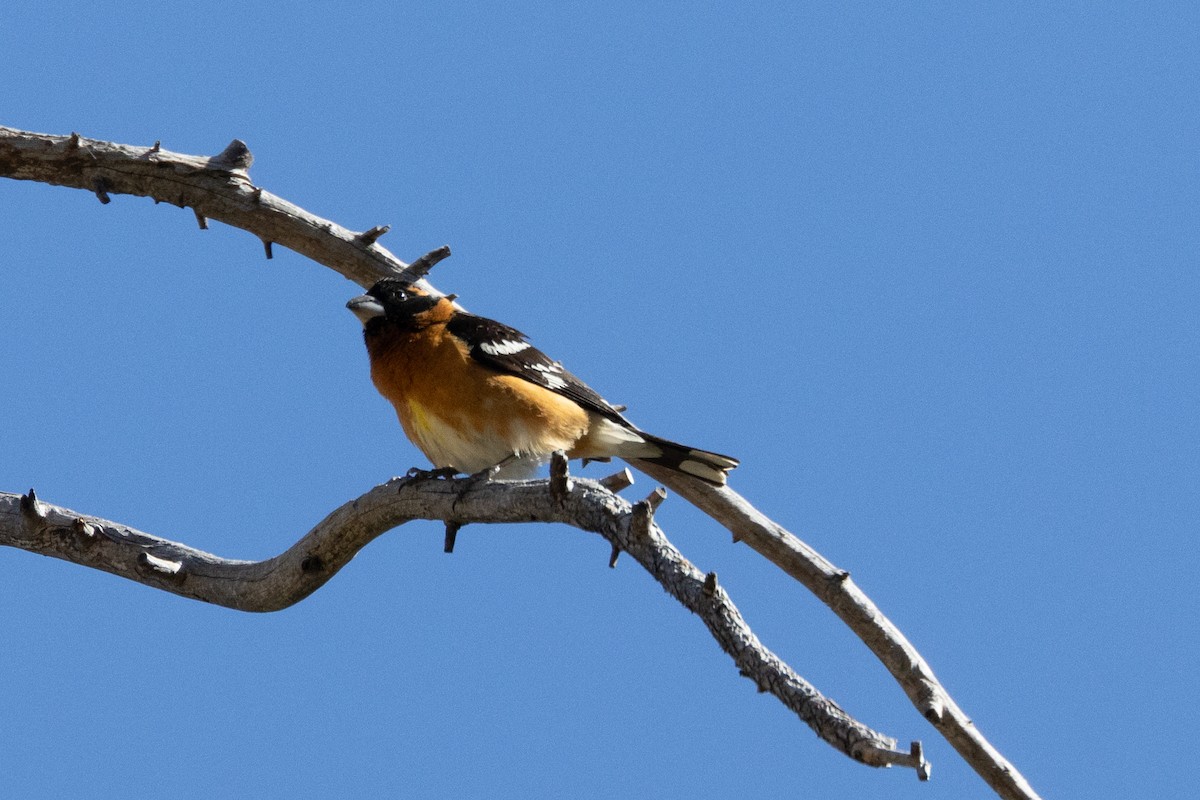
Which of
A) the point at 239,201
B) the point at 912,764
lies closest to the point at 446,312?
the point at 239,201

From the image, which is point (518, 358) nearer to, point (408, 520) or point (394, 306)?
point (394, 306)

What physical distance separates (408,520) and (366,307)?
6.14 ft

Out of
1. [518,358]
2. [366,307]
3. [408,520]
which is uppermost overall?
[366,307]

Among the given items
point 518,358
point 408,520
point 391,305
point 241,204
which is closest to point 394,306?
point 391,305

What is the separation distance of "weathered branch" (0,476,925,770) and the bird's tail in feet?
7.24

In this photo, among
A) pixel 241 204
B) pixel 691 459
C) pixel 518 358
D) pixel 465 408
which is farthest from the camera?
pixel 241 204

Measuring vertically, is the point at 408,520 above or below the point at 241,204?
below

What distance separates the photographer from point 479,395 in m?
7.30

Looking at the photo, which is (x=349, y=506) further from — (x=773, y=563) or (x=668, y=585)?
(x=773, y=563)

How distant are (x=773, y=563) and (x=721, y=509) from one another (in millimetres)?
543

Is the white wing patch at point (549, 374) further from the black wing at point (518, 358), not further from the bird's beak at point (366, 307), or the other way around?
the bird's beak at point (366, 307)

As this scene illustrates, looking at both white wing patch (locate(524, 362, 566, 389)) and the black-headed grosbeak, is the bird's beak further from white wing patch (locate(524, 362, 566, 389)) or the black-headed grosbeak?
white wing patch (locate(524, 362, 566, 389))

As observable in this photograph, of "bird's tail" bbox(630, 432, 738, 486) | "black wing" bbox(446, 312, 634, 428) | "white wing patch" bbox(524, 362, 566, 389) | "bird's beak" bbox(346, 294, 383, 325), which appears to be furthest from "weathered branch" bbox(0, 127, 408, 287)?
"bird's tail" bbox(630, 432, 738, 486)

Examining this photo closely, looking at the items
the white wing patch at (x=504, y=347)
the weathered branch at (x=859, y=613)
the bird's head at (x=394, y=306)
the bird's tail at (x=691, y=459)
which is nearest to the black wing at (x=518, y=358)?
the white wing patch at (x=504, y=347)
